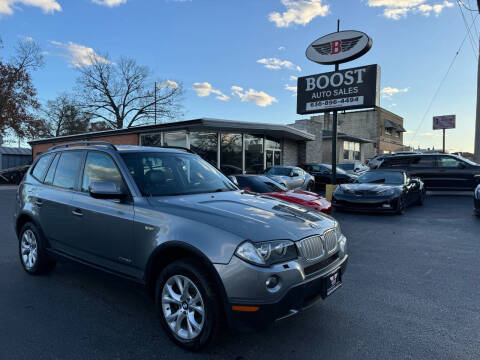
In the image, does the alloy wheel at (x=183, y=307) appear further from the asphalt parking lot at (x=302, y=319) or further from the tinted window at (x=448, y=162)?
the tinted window at (x=448, y=162)

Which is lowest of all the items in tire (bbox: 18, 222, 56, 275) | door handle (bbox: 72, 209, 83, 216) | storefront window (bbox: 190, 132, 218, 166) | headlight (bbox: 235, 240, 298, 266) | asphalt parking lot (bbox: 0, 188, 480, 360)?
asphalt parking lot (bbox: 0, 188, 480, 360)

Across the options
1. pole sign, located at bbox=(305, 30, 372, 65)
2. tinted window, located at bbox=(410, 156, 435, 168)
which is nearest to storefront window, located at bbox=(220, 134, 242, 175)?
pole sign, located at bbox=(305, 30, 372, 65)

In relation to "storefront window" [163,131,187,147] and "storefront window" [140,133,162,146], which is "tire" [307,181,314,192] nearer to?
"storefront window" [163,131,187,147]

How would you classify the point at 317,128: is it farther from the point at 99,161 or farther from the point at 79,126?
the point at 79,126

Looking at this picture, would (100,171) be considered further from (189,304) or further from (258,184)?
(258,184)

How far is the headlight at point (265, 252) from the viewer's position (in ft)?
7.73

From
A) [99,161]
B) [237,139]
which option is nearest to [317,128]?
[237,139]

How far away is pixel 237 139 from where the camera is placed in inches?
790

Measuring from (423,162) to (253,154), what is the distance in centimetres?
1004

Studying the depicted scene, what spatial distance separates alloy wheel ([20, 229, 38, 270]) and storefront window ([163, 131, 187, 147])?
13139 millimetres

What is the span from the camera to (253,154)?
20969 mm

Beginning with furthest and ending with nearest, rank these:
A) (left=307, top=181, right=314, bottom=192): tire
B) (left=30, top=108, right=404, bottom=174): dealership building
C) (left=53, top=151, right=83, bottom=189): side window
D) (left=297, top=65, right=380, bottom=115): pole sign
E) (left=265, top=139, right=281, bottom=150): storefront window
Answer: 1. (left=265, top=139, right=281, bottom=150): storefront window
2. (left=30, top=108, right=404, bottom=174): dealership building
3. (left=307, top=181, right=314, bottom=192): tire
4. (left=297, top=65, right=380, bottom=115): pole sign
5. (left=53, top=151, right=83, bottom=189): side window

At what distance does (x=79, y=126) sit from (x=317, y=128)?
100 feet

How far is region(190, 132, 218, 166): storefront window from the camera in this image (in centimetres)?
1805
